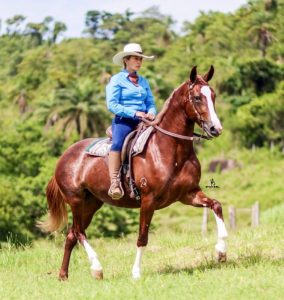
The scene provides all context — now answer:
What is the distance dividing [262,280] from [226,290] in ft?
1.75

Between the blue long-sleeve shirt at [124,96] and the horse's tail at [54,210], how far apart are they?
242cm

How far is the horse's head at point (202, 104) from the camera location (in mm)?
9047

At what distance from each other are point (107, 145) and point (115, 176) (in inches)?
28.3

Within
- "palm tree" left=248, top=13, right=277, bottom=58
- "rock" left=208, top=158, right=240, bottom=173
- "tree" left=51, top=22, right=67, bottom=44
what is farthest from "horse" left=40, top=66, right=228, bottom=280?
"tree" left=51, top=22, right=67, bottom=44

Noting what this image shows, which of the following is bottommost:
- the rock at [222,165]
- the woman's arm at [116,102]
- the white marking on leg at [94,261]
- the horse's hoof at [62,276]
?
the rock at [222,165]

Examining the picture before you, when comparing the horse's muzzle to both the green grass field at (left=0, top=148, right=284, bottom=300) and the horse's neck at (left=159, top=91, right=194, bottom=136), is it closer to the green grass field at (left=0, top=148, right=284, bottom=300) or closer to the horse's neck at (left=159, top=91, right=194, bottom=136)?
the horse's neck at (left=159, top=91, right=194, bottom=136)

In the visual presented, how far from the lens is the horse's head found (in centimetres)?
905

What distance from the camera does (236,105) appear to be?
77188mm

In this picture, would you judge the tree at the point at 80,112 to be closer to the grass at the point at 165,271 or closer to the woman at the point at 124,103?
the grass at the point at 165,271

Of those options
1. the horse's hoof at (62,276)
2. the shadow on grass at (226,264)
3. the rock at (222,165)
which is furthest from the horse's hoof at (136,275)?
the rock at (222,165)

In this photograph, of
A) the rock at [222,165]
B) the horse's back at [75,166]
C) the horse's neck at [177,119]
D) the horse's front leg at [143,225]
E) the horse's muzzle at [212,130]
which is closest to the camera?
the horse's muzzle at [212,130]

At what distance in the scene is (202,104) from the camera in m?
9.24

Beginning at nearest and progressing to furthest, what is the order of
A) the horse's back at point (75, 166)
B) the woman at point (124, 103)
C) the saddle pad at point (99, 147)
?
the woman at point (124, 103) < the saddle pad at point (99, 147) < the horse's back at point (75, 166)

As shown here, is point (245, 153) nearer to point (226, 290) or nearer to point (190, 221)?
point (190, 221)
